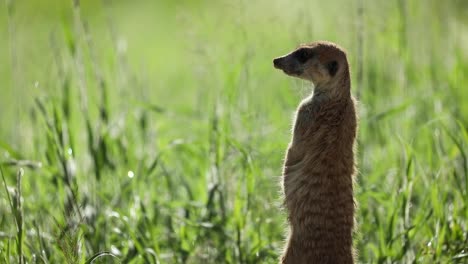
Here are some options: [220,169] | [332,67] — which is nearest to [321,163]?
[332,67]

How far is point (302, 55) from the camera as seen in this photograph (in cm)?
267

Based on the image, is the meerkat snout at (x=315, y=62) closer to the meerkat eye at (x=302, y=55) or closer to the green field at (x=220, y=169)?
the meerkat eye at (x=302, y=55)

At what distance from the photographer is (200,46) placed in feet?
12.4

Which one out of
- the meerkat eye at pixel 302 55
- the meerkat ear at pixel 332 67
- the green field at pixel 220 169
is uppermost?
the meerkat eye at pixel 302 55

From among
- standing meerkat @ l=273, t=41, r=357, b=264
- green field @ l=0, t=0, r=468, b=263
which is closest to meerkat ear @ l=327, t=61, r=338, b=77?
standing meerkat @ l=273, t=41, r=357, b=264

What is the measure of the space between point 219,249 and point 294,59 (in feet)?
3.39

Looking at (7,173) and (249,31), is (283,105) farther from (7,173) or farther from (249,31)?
(7,173)

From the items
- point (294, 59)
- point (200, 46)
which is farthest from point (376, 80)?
point (294, 59)

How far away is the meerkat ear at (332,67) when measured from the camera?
2.62 meters

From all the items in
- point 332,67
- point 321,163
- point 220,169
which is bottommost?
point 220,169

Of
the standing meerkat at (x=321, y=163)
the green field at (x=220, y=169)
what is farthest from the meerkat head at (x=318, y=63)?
the green field at (x=220, y=169)

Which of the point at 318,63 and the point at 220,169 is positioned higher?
the point at 318,63

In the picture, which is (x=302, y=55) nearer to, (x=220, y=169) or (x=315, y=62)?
(x=315, y=62)

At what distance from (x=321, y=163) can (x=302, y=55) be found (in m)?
0.33
